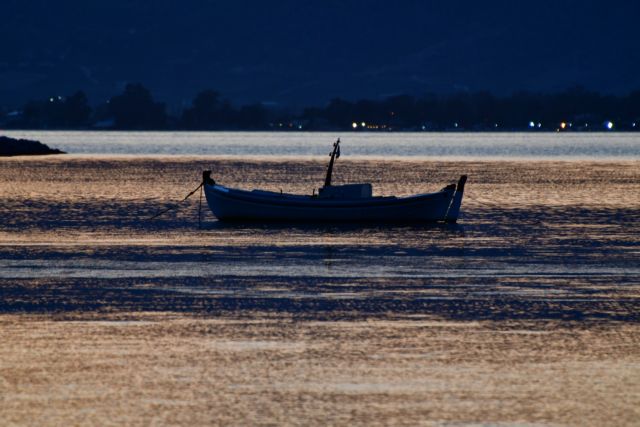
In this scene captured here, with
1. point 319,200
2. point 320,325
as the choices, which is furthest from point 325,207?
point 320,325

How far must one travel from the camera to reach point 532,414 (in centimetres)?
2041

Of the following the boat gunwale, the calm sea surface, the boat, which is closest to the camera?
the calm sea surface

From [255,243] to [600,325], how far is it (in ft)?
78.2

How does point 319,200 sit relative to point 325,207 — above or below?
above

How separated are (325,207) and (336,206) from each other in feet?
1.59

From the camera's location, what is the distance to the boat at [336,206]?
60.9m

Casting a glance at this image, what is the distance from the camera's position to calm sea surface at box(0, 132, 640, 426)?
21047 millimetres

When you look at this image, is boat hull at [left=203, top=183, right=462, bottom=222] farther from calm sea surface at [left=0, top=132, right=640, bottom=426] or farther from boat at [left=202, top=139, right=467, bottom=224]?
calm sea surface at [left=0, top=132, right=640, bottom=426]

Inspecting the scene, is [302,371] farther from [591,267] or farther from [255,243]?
[255,243]

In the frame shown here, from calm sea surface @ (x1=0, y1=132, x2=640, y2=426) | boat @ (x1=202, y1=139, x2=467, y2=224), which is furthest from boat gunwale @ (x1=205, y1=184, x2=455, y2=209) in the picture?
calm sea surface @ (x1=0, y1=132, x2=640, y2=426)

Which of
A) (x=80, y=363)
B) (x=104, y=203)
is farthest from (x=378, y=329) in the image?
(x=104, y=203)

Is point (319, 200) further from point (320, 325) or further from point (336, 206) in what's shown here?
point (320, 325)

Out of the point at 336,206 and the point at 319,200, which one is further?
the point at 319,200

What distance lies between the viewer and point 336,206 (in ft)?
199
